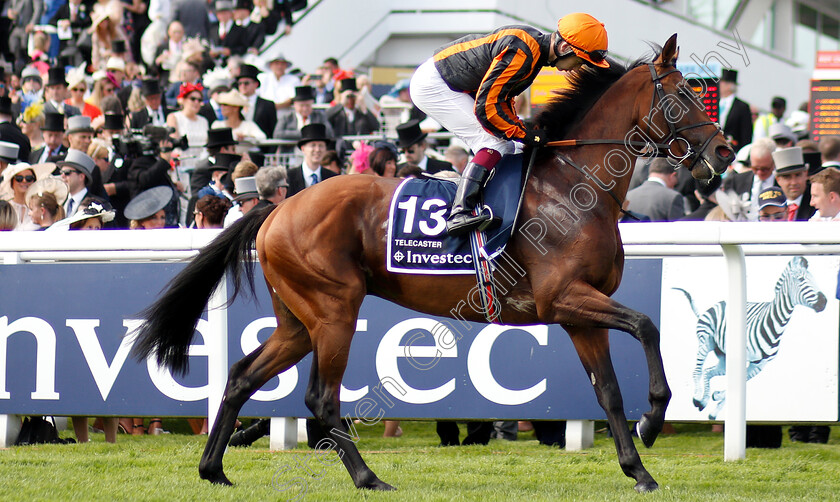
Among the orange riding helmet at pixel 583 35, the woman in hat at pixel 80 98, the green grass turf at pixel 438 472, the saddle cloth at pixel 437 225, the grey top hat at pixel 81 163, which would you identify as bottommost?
the green grass turf at pixel 438 472

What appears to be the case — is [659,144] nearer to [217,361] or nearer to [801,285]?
[801,285]

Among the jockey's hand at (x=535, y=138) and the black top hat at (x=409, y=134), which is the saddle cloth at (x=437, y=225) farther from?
the black top hat at (x=409, y=134)

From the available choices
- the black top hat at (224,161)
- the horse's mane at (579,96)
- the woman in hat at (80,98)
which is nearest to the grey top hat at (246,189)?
the black top hat at (224,161)

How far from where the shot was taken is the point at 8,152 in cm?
950

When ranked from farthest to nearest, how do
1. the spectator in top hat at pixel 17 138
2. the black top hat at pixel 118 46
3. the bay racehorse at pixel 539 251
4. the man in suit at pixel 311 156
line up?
the black top hat at pixel 118 46 → the spectator in top hat at pixel 17 138 → the man in suit at pixel 311 156 → the bay racehorse at pixel 539 251

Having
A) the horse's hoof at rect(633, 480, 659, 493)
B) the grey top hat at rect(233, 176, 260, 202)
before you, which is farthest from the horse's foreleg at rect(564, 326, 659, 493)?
the grey top hat at rect(233, 176, 260, 202)

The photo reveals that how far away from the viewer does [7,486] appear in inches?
191

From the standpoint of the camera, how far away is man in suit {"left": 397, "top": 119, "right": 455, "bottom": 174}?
9.20 metres

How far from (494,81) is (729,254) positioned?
162 centimetres

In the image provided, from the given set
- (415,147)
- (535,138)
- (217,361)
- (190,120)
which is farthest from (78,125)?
(535,138)

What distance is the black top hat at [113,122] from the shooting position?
10727mm

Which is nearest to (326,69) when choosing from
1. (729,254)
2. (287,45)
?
(287,45)

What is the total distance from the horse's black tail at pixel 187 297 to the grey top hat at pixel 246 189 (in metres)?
2.46

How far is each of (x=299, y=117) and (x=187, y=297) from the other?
647 centimetres
